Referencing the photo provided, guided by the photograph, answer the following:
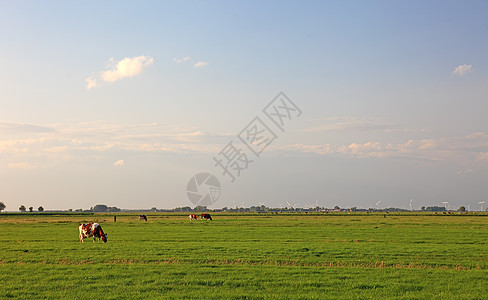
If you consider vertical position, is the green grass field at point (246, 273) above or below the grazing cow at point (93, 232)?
below

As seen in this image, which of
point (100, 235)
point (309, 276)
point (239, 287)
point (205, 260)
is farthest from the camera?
point (100, 235)

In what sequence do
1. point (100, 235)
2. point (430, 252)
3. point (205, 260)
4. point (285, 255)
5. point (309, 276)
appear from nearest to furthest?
point (309, 276)
point (205, 260)
point (285, 255)
point (430, 252)
point (100, 235)

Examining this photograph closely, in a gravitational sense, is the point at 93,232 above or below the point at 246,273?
above

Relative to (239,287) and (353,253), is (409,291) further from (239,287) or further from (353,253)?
(353,253)

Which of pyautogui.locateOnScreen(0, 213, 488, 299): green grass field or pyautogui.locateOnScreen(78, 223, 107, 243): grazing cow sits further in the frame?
pyautogui.locateOnScreen(78, 223, 107, 243): grazing cow

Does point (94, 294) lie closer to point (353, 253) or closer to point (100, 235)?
point (353, 253)

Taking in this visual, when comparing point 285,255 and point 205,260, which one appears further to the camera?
point 285,255

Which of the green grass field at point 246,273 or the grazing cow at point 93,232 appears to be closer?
the green grass field at point 246,273

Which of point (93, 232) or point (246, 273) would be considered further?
point (93, 232)

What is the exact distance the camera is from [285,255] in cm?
2788

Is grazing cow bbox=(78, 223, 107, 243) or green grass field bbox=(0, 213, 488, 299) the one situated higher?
grazing cow bbox=(78, 223, 107, 243)

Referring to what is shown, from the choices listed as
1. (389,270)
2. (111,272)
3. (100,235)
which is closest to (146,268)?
(111,272)

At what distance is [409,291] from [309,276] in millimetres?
4653

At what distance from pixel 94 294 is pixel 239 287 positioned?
5.73 meters
